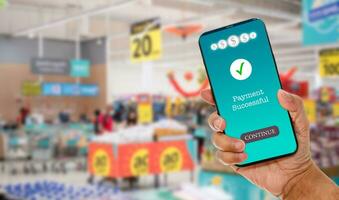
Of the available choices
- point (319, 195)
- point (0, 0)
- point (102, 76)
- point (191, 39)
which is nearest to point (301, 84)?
point (191, 39)

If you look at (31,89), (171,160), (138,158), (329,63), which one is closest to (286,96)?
(138,158)

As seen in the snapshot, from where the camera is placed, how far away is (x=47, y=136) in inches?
472

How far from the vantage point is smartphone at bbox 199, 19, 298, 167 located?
1.04 meters

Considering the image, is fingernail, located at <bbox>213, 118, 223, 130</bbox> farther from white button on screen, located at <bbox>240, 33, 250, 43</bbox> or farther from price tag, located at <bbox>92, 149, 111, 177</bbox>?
price tag, located at <bbox>92, 149, 111, 177</bbox>

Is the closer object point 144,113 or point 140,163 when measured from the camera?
point 140,163

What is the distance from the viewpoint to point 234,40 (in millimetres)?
1054

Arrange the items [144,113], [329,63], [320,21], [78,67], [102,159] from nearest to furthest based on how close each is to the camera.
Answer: [320,21] < [102,159] < [329,63] < [144,113] < [78,67]

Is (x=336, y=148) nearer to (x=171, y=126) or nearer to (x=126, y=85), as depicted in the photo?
(x=171, y=126)

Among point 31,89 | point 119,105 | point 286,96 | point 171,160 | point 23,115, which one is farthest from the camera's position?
point 119,105

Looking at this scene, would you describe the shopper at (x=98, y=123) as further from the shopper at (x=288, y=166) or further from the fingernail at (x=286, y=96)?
the fingernail at (x=286, y=96)

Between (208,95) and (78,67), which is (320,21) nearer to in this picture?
(208,95)

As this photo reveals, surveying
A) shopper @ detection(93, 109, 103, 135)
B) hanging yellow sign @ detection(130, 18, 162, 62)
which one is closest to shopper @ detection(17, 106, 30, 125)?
shopper @ detection(93, 109, 103, 135)

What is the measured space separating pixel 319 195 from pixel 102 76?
1749 cm

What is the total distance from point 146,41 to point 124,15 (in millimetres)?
6763
